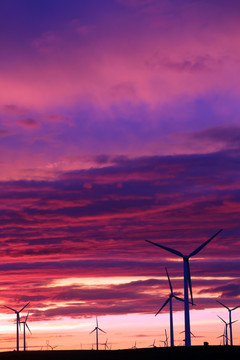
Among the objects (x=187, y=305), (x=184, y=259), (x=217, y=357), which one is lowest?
(x=217, y=357)

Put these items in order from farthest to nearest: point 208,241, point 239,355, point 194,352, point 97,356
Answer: point 208,241
point 97,356
point 194,352
point 239,355

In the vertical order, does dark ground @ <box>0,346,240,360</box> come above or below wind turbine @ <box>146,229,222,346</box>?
below

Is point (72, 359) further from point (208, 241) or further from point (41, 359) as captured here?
point (208, 241)

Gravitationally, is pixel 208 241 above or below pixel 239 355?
above

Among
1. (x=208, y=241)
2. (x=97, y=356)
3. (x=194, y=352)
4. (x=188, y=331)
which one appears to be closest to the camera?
(x=194, y=352)

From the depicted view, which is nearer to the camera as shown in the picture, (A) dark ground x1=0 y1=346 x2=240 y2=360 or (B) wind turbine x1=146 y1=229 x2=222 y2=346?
(A) dark ground x1=0 y1=346 x2=240 y2=360

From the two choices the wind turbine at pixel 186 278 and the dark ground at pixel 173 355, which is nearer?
the dark ground at pixel 173 355

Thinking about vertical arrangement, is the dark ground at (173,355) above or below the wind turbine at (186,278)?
below

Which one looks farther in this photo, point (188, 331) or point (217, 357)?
point (188, 331)

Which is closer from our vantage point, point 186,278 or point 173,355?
point 173,355

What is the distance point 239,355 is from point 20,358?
52.8 m

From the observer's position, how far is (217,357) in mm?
135625

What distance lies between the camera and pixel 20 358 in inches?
6407

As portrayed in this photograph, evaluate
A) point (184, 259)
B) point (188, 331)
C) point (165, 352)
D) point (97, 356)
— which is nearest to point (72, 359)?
point (97, 356)
